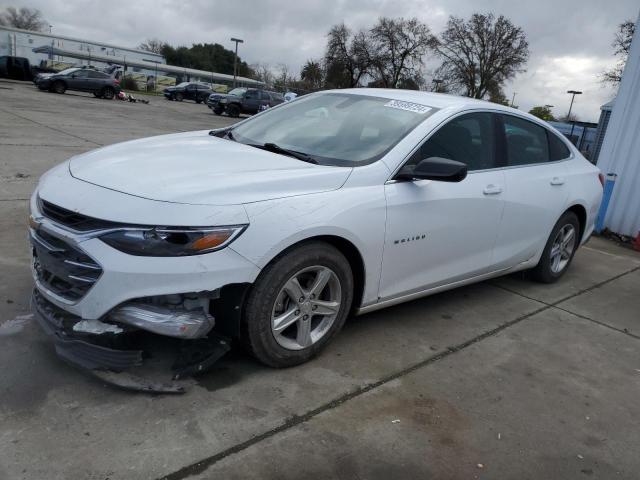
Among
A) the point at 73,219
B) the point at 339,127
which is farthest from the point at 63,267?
the point at 339,127

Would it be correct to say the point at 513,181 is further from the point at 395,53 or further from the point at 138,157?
the point at 395,53

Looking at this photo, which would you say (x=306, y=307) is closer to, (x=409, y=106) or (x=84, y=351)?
(x=84, y=351)

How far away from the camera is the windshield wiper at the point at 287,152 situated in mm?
3332

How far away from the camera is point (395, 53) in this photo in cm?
5031

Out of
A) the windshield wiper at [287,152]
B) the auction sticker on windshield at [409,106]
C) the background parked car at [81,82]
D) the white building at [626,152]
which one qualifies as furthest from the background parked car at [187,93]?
the windshield wiper at [287,152]

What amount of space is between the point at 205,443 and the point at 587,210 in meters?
4.21

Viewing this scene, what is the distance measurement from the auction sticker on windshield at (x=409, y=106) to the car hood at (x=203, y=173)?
89 centimetres

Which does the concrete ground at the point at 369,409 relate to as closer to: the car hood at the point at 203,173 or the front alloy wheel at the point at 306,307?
the front alloy wheel at the point at 306,307

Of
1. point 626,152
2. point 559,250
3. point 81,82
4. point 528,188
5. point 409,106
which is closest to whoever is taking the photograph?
point 409,106

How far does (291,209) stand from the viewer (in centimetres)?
281

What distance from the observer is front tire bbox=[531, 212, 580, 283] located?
16.0ft

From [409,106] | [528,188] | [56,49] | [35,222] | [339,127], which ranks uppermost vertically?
[56,49]

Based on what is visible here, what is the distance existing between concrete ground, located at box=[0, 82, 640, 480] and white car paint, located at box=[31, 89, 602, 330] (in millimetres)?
413

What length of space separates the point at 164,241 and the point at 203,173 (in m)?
0.52
